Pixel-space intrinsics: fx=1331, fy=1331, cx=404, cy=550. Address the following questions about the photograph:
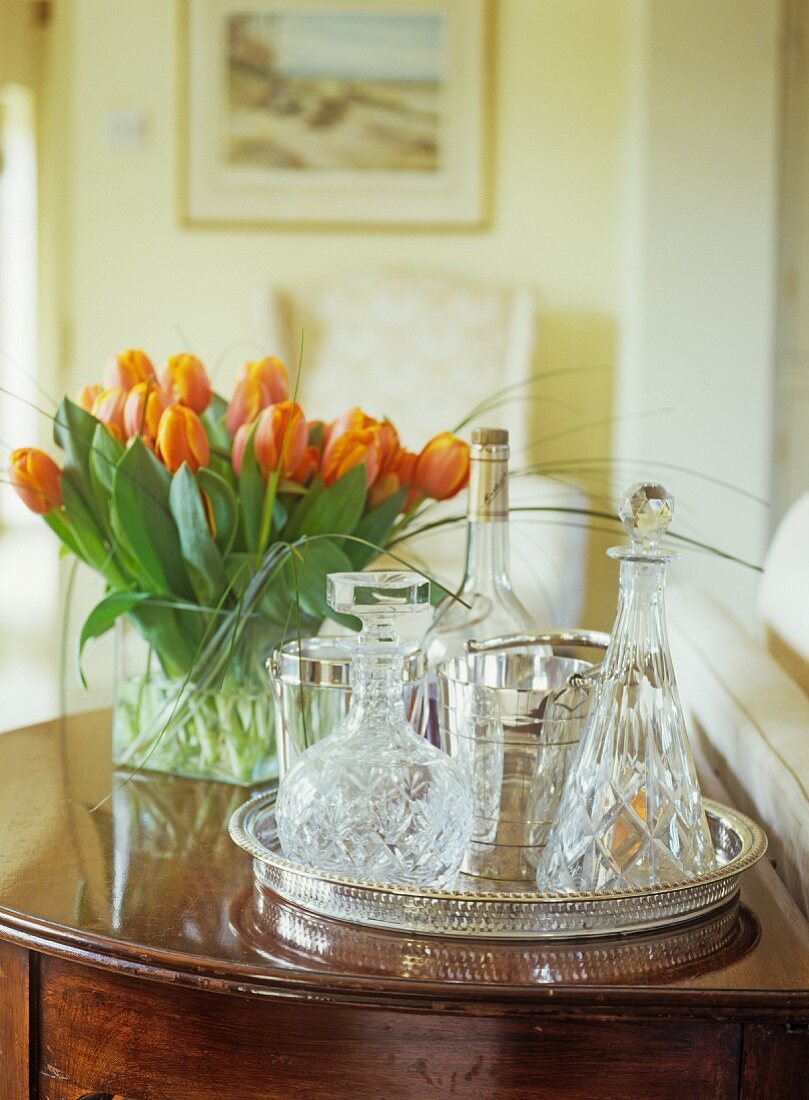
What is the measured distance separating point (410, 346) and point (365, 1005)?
329 cm

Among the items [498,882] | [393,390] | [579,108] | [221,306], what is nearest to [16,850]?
[498,882]

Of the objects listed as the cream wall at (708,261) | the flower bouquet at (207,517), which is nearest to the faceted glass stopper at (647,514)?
the flower bouquet at (207,517)

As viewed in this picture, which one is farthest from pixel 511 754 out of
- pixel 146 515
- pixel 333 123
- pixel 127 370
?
pixel 333 123

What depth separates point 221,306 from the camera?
4.18 metres

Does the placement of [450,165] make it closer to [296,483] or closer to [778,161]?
[778,161]

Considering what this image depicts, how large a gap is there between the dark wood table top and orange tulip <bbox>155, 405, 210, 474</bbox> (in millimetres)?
311

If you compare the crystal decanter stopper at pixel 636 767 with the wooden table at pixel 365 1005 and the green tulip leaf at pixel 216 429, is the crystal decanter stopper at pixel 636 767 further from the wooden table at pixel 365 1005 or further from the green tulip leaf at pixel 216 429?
the green tulip leaf at pixel 216 429

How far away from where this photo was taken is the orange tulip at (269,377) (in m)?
1.22

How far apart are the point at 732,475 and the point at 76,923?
3.26 meters

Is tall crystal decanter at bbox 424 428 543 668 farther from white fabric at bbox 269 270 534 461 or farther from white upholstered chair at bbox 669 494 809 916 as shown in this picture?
white fabric at bbox 269 270 534 461

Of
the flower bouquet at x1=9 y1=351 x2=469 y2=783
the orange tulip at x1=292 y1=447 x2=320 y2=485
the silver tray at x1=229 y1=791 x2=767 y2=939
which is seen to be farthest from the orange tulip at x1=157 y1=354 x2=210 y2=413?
the silver tray at x1=229 y1=791 x2=767 y2=939

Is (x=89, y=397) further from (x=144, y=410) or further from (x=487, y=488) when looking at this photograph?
(x=487, y=488)

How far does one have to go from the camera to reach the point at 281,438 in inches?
44.8

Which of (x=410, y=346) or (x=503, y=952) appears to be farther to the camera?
(x=410, y=346)
